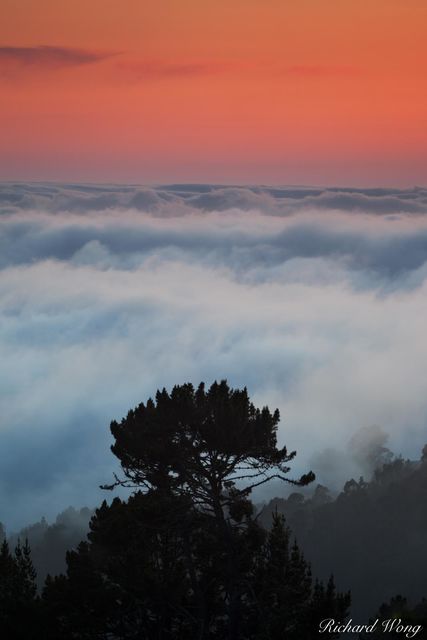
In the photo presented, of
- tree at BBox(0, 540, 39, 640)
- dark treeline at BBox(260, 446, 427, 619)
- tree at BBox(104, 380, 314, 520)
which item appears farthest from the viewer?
dark treeline at BBox(260, 446, 427, 619)

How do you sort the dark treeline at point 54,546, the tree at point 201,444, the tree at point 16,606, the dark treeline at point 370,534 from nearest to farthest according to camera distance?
the tree at point 201,444 → the tree at point 16,606 → the dark treeline at point 370,534 → the dark treeline at point 54,546

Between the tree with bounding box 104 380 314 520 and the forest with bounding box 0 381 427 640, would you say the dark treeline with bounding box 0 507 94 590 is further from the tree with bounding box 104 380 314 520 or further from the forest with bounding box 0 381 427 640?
Answer: the tree with bounding box 104 380 314 520

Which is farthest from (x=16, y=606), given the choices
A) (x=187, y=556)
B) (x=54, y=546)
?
(x=54, y=546)

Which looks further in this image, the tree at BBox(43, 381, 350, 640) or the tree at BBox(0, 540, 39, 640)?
the tree at BBox(0, 540, 39, 640)

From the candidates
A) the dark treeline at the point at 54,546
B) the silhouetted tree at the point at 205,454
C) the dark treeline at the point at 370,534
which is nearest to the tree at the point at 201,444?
the silhouetted tree at the point at 205,454

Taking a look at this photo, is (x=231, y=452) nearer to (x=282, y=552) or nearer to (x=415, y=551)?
(x=282, y=552)

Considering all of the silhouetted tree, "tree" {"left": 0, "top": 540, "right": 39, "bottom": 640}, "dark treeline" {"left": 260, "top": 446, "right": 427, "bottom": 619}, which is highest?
"dark treeline" {"left": 260, "top": 446, "right": 427, "bottom": 619}

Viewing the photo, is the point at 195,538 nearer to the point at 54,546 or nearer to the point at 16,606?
the point at 16,606

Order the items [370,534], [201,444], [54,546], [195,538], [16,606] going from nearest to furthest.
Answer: [201,444] < [195,538] < [16,606] < [370,534] < [54,546]

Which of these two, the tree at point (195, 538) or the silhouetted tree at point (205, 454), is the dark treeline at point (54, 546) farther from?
the silhouetted tree at point (205, 454)

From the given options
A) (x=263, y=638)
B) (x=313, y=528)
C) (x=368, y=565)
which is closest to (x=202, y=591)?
(x=263, y=638)

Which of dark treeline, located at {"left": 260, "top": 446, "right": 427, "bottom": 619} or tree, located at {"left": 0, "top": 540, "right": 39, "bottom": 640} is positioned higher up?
dark treeline, located at {"left": 260, "top": 446, "right": 427, "bottom": 619}

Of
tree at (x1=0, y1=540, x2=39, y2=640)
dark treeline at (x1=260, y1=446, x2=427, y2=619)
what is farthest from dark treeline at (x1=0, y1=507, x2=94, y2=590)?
tree at (x1=0, y1=540, x2=39, y2=640)

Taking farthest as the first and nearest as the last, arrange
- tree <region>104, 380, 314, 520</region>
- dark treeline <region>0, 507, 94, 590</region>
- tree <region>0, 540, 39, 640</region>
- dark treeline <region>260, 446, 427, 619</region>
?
1. dark treeline <region>0, 507, 94, 590</region>
2. dark treeline <region>260, 446, 427, 619</region>
3. tree <region>0, 540, 39, 640</region>
4. tree <region>104, 380, 314, 520</region>
